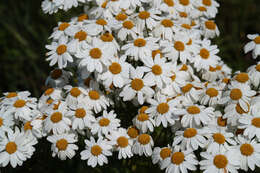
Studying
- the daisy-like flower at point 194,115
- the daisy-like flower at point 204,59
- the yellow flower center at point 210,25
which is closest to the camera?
the daisy-like flower at point 194,115

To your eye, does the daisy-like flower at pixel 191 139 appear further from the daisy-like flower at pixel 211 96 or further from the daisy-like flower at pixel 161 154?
the daisy-like flower at pixel 211 96

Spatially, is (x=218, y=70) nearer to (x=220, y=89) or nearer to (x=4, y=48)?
(x=220, y=89)

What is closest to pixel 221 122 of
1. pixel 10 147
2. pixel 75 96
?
pixel 75 96

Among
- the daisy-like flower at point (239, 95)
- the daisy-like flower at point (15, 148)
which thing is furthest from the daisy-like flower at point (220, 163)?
the daisy-like flower at point (15, 148)

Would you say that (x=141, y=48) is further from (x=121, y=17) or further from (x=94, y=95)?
(x=94, y=95)

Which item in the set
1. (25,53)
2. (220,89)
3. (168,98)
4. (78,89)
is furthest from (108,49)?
(25,53)
